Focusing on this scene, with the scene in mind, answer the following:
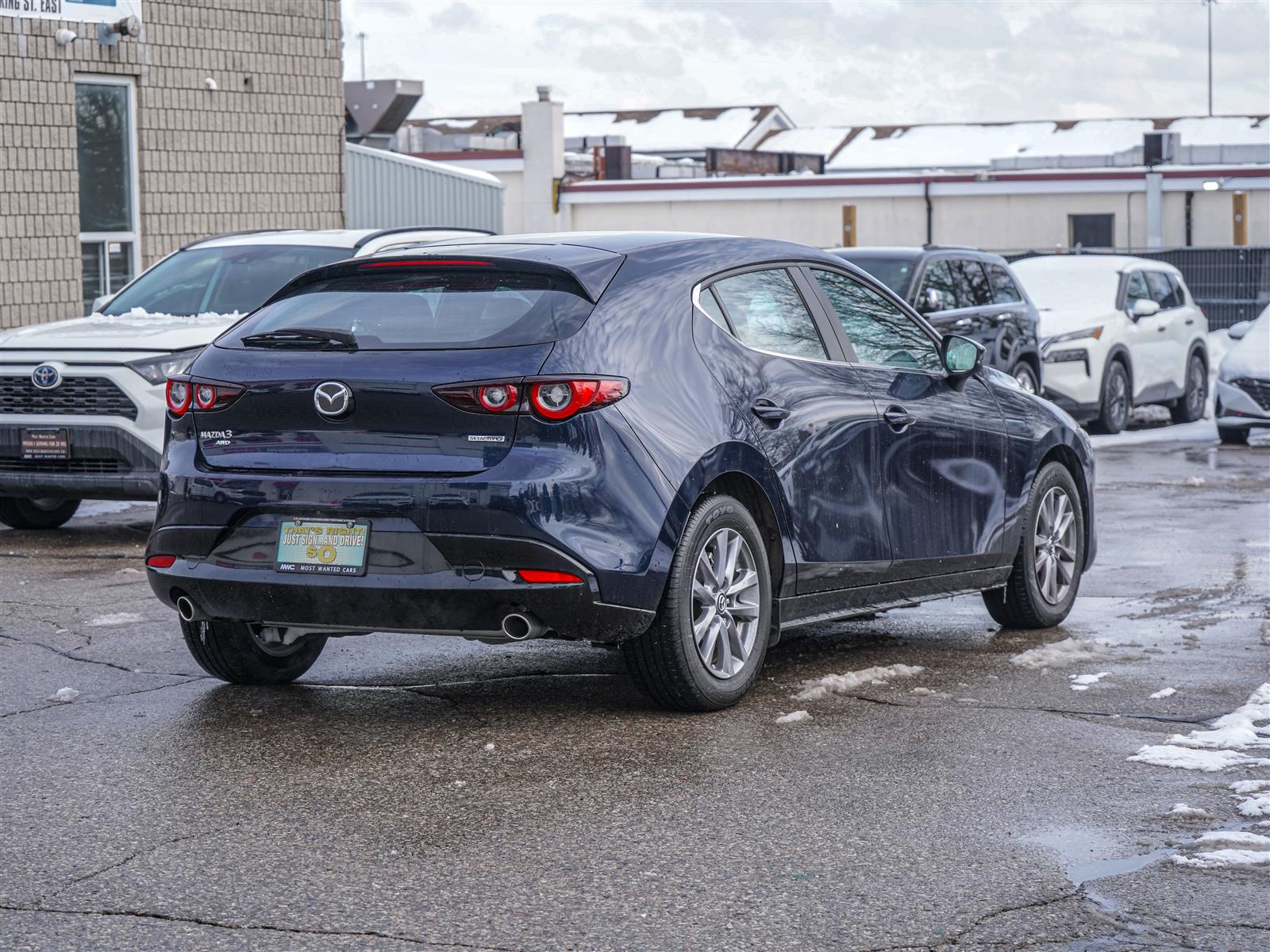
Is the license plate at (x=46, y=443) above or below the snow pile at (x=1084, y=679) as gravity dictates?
above

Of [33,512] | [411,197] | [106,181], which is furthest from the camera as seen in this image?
[411,197]

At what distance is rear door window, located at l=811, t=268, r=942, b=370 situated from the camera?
7234 millimetres

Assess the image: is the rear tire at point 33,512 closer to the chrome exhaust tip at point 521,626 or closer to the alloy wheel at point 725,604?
the alloy wheel at point 725,604

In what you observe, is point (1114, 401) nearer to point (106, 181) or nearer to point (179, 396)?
point (106, 181)

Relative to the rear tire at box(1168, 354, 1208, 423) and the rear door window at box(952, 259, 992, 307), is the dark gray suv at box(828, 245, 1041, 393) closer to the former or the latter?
the rear door window at box(952, 259, 992, 307)

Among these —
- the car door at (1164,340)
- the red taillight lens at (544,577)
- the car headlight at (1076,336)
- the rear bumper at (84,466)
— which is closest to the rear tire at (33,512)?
the rear bumper at (84,466)

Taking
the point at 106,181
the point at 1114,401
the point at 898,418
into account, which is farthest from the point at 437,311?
the point at 1114,401

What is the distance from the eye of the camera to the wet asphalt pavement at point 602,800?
14.0 ft

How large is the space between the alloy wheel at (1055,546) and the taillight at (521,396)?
9.90 ft

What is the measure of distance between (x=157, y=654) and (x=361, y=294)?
2028 millimetres

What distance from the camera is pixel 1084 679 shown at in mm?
7027

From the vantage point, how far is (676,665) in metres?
6.11

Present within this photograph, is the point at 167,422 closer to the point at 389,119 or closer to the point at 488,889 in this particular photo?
the point at 488,889

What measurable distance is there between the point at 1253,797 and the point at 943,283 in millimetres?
11101
